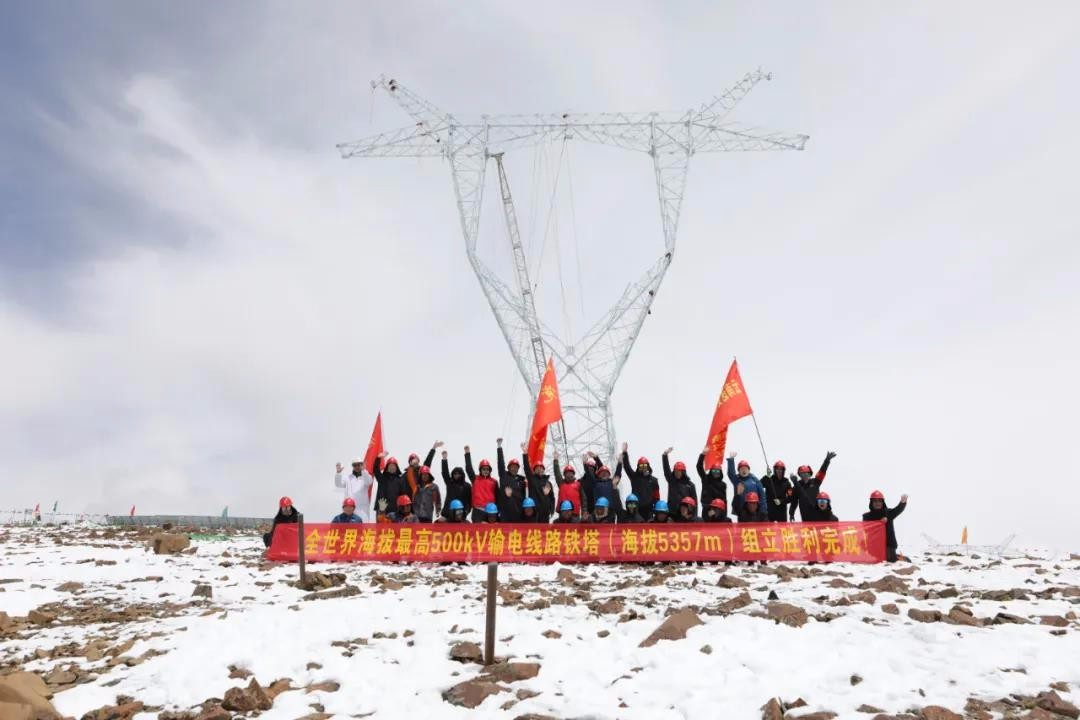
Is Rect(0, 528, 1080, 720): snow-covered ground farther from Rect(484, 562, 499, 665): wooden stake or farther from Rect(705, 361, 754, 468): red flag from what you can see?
Rect(705, 361, 754, 468): red flag

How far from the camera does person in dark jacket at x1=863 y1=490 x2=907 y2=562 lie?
14992 mm

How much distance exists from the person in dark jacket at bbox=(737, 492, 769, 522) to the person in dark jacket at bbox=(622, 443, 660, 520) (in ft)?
5.97

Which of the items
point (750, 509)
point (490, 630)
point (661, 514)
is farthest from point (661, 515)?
point (490, 630)

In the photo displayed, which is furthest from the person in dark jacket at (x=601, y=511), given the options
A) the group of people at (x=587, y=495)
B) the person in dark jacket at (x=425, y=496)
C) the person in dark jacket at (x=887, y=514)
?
the person in dark jacket at (x=887, y=514)

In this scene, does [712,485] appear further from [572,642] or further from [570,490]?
[572,642]

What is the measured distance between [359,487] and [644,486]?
6686 mm

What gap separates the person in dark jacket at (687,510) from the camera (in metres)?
14.8

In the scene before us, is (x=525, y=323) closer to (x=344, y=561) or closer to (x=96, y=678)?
(x=344, y=561)

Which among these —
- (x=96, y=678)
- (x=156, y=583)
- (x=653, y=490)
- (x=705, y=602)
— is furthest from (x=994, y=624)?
(x=156, y=583)

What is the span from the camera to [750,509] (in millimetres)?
14922

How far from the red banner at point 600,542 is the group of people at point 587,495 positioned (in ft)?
1.46

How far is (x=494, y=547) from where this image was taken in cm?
1514

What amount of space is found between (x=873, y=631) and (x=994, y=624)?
4.84 ft

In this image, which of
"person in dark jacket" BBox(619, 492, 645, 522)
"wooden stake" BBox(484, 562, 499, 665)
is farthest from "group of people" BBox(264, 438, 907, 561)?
"wooden stake" BBox(484, 562, 499, 665)
